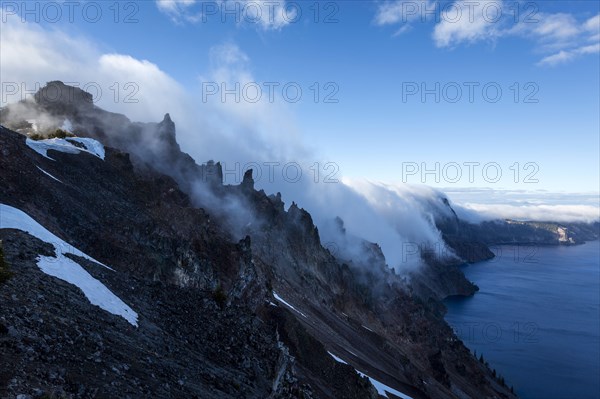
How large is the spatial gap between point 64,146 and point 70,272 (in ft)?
149

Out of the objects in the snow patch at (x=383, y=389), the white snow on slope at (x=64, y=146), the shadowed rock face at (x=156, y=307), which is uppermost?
the white snow on slope at (x=64, y=146)

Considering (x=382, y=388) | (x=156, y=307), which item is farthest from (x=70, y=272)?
(x=382, y=388)

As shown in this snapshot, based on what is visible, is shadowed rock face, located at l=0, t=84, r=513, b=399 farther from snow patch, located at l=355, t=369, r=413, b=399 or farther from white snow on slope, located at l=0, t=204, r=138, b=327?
snow patch, located at l=355, t=369, r=413, b=399

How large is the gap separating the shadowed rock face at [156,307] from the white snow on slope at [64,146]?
1.73 m

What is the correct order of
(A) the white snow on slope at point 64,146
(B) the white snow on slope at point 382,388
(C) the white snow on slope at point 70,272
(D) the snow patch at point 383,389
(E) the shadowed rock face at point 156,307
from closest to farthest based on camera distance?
(E) the shadowed rock face at point 156,307, (C) the white snow on slope at point 70,272, (A) the white snow on slope at point 64,146, (B) the white snow on slope at point 382,388, (D) the snow patch at point 383,389

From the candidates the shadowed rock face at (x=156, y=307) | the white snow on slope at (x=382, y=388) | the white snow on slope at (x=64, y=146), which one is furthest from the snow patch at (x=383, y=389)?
the white snow on slope at (x=64, y=146)

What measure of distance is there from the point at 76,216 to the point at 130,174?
28.6 m

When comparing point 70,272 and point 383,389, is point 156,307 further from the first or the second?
point 383,389

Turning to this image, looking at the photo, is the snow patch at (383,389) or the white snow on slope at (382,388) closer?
the white snow on slope at (382,388)

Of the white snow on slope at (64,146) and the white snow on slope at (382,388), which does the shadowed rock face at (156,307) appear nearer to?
the white snow on slope at (64,146)

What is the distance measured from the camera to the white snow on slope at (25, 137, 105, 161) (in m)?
57.0

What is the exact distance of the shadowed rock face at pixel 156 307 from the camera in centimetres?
1853

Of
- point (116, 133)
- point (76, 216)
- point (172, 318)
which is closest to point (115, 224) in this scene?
point (76, 216)

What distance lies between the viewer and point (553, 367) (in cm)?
16400
